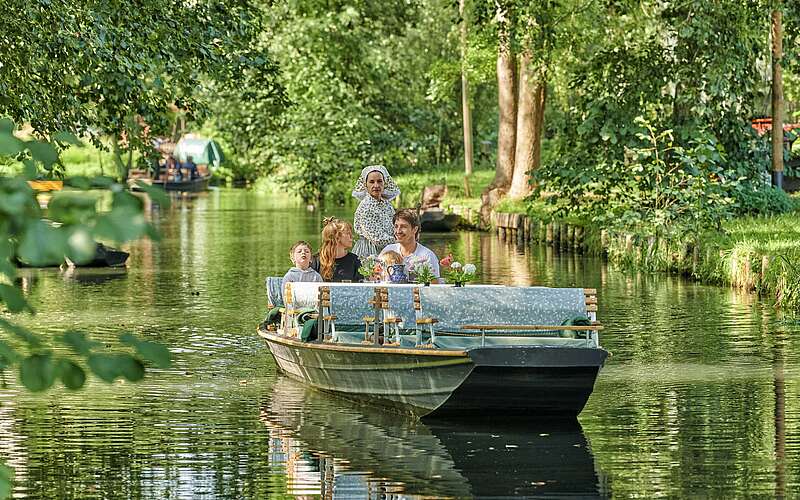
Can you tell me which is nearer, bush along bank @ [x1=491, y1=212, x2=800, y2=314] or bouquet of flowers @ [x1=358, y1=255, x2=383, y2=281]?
bouquet of flowers @ [x1=358, y1=255, x2=383, y2=281]

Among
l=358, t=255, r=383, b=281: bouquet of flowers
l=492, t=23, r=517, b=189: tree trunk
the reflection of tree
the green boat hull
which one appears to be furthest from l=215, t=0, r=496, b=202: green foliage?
the green boat hull

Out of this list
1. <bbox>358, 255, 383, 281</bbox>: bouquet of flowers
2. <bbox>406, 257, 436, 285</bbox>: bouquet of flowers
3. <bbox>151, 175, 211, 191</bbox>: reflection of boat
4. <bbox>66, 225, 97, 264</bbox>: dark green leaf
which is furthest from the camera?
<bbox>151, 175, 211, 191</bbox>: reflection of boat

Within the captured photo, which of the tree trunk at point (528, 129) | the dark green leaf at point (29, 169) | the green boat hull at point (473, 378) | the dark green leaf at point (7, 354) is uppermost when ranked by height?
the tree trunk at point (528, 129)

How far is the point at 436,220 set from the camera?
37.1 meters

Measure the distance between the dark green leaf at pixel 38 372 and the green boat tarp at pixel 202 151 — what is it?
70.0m

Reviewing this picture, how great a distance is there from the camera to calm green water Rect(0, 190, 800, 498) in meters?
9.39

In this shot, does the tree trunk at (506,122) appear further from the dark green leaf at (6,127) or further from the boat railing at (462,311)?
the dark green leaf at (6,127)

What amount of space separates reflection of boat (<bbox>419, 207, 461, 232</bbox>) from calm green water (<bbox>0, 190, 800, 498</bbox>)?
17289mm

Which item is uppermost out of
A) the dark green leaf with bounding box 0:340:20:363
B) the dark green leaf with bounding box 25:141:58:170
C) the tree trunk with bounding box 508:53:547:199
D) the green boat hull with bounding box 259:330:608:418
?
the tree trunk with bounding box 508:53:547:199

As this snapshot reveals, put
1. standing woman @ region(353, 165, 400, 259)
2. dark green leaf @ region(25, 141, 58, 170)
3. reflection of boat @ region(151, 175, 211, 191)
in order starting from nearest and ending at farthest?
dark green leaf @ region(25, 141, 58, 170)
standing woman @ region(353, 165, 400, 259)
reflection of boat @ region(151, 175, 211, 191)

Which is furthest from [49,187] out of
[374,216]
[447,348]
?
[374,216]

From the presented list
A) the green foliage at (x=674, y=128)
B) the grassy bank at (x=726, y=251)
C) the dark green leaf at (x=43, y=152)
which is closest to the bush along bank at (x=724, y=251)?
the grassy bank at (x=726, y=251)

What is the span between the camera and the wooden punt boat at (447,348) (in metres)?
10.7

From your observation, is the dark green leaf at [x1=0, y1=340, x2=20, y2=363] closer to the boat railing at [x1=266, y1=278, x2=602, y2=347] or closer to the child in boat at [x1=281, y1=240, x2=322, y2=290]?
the boat railing at [x1=266, y1=278, x2=602, y2=347]
